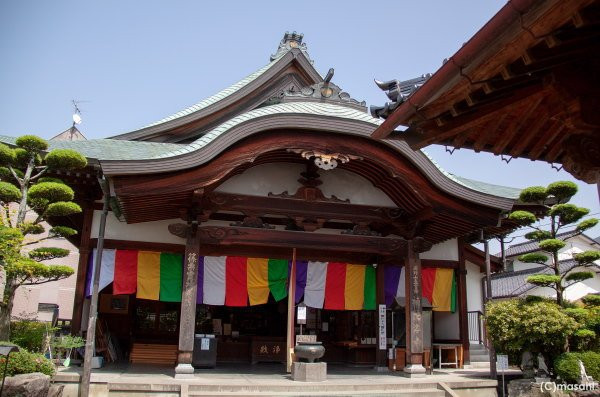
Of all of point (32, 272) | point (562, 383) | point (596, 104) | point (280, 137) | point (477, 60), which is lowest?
point (562, 383)

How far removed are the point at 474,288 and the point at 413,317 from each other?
4430 mm

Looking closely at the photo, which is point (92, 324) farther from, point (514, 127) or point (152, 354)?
point (514, 127)

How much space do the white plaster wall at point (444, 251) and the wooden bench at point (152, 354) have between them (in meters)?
7.61

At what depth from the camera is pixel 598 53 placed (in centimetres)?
333

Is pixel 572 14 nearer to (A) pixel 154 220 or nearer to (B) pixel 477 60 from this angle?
(B) pixel 477 60

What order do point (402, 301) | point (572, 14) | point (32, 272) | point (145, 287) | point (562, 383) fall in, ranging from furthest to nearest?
point (402, 301) < point (145, 287) < point (562, 383) < point (32, 272) < point (572, 14)

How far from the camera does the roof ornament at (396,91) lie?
4511mm

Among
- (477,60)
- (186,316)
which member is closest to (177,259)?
(186,316)

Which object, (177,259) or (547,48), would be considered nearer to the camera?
(547,48)

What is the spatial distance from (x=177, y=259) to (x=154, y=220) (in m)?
1.11

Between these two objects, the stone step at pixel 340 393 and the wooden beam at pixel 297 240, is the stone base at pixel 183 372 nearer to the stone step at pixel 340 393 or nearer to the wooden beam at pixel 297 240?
the stone step at pixel 340 393

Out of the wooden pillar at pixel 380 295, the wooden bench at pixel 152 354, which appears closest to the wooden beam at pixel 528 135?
the wooden pillar at pixel 380 295

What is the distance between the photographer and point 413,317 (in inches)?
469

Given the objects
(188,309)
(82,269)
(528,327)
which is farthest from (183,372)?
(528,327)
